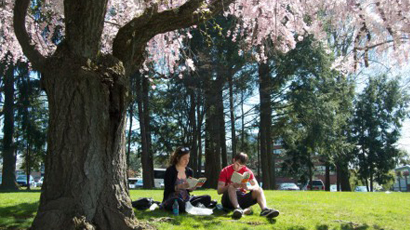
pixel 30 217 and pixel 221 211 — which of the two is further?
pixel 221 211

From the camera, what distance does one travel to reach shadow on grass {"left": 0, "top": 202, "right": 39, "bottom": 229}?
4879mm

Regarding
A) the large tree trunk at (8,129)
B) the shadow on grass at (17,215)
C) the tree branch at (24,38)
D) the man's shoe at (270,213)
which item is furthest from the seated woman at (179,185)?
the large tree trunk at (8,129)

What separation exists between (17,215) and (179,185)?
251 cm

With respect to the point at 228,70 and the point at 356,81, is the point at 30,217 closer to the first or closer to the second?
the point at 228,70

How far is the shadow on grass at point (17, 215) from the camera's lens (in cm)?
488

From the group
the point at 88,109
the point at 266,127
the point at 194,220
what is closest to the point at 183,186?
the point at 194,220

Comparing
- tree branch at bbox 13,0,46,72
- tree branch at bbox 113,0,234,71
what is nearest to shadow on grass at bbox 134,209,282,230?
tree branch at bbox 113,0,234,71

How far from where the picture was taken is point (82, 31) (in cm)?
438

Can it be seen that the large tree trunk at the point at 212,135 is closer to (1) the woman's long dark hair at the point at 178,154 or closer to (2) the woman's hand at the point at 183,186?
(1) the woman's long dark hair at the point at 178,154

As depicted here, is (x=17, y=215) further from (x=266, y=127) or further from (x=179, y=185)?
(x=266, y=127)

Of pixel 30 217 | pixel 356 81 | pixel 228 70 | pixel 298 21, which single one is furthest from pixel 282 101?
pixel 30 217

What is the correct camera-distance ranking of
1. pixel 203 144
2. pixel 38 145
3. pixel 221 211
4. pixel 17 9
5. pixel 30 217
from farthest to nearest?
pixel 203 144 → pixel 38 145 → pixel 221 211 → pixel 30 217 → pixel 17 9

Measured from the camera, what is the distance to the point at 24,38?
450 cm

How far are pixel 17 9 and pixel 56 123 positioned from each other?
161 cm
